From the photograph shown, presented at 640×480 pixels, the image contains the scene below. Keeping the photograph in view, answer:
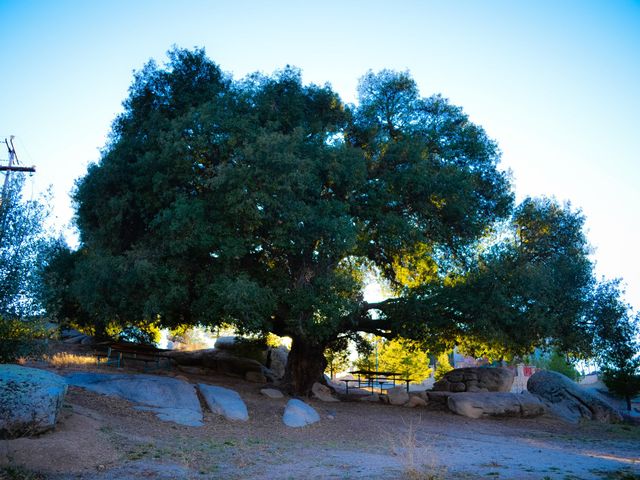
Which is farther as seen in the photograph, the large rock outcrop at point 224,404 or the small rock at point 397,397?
the small rock at point 397,397

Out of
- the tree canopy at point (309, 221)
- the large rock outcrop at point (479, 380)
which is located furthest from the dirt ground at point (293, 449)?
the large rock outcrop at point (479, 380)

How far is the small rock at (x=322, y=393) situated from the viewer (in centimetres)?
2066

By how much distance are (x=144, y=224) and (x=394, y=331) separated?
34.9 feet

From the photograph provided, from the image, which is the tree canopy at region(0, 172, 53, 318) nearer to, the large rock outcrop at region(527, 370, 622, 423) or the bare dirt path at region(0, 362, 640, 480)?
the bare dirt path at region(0, 362, 640, 480)

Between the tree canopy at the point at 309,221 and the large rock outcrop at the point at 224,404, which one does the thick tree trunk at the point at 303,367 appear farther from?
the large rock outcrop at the point at 224,404

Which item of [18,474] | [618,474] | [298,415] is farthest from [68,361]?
[618,474]

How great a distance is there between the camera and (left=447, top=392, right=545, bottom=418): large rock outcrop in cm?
1917

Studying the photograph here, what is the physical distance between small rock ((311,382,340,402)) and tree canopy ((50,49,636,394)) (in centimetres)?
36

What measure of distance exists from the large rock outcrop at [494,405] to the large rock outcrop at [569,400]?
1.48 meters

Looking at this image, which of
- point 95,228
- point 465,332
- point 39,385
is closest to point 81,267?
point 95,228

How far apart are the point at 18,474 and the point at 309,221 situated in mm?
11157

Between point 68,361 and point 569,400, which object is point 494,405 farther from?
point 68,361

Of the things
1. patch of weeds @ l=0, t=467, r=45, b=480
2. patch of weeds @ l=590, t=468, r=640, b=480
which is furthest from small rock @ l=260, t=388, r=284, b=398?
patch of weeds @ l=590, t=468, r=640, b=480

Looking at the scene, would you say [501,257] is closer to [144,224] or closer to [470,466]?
[470,466]
